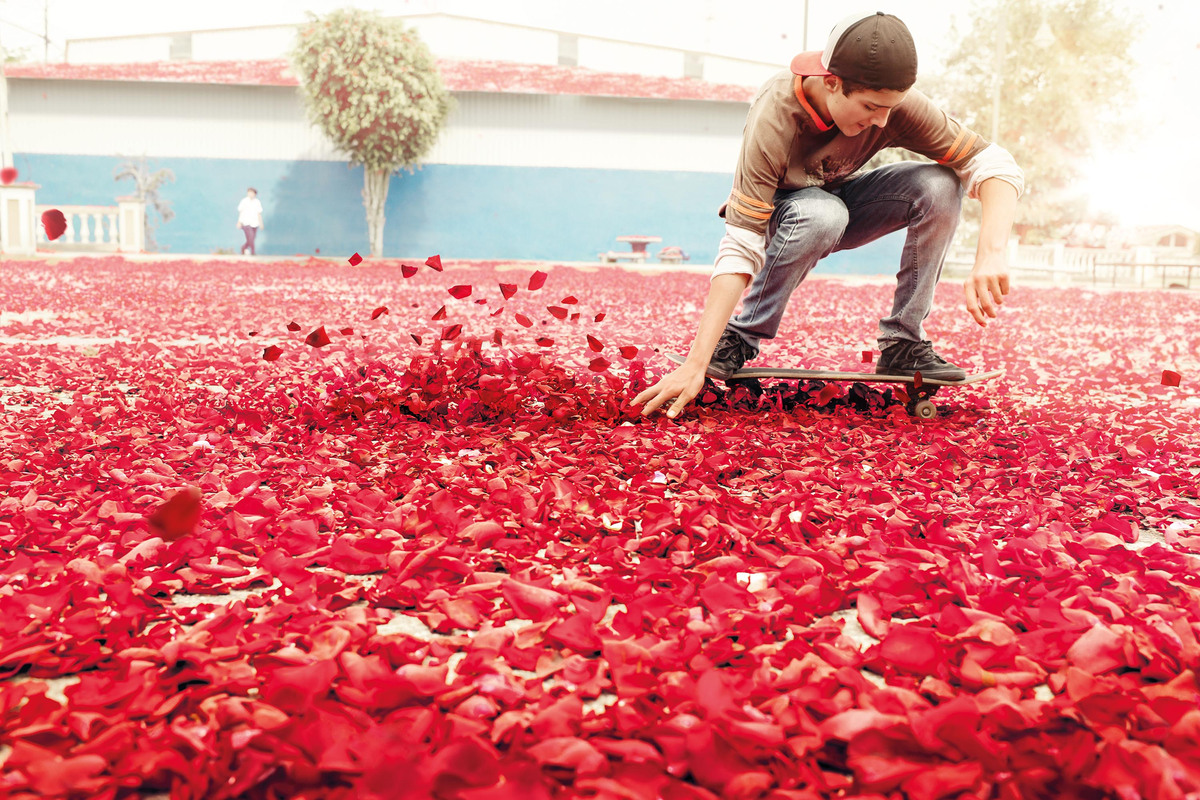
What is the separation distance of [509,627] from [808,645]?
53 centimetres

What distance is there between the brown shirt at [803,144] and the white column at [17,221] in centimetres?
1987

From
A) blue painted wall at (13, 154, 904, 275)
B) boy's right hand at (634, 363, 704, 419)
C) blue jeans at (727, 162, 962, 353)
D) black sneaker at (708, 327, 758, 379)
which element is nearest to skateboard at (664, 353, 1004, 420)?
black sneaker at (708, 327, 758, 379)

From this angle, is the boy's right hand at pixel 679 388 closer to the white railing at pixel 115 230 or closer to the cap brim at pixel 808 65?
the cap brim at pixel 808 65

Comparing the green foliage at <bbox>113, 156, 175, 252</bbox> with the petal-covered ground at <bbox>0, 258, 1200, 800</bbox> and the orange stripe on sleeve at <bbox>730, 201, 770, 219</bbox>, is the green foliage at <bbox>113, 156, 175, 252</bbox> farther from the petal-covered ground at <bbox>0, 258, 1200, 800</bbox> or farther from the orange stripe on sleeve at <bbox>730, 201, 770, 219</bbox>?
the orange stripe on sleeve at <bbox>730, 201, 770, 219</bbox>

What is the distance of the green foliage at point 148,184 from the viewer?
26438 mm

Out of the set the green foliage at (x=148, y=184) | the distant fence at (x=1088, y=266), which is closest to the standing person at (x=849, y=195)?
the distant fence at (x=1088, y=266)

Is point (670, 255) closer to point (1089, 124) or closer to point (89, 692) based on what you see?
point (1089, 124)

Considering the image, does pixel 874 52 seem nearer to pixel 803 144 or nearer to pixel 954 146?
pixel 803 144

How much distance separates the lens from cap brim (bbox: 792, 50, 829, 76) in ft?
10.1

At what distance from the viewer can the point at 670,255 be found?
27.3 m

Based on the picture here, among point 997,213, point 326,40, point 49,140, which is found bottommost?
point 997,213

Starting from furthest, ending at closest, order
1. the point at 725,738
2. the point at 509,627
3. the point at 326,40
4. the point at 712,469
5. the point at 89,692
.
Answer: the point at 326,40 → the point at 712,469 → the point at 509,627 → the point at 89,692 → the point at 725,738

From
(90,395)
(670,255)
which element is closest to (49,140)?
(670,255)

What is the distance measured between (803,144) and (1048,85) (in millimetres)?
31913
